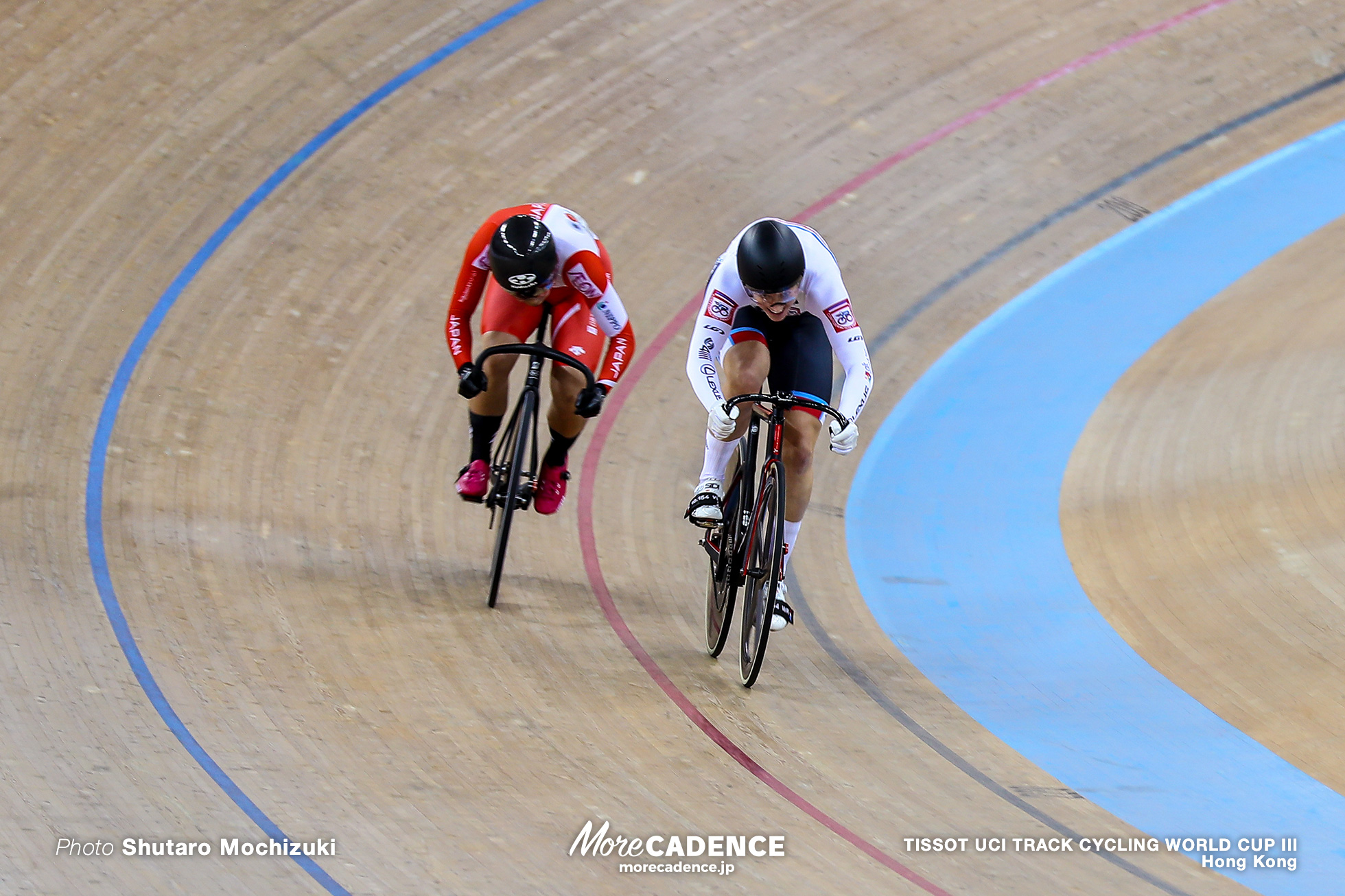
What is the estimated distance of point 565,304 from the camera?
4.03 meters

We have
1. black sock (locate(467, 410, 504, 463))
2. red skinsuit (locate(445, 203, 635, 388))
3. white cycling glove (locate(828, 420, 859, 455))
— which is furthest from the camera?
black sock (locate(467, 410, 504, 463))

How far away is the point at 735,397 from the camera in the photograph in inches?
135

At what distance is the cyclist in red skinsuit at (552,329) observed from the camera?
380 centimetres

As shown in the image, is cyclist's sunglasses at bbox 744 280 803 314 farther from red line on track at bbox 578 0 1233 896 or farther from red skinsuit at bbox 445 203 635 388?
red line on track at bbox 578 0 1233 896

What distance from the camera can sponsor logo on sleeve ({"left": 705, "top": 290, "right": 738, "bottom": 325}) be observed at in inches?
143

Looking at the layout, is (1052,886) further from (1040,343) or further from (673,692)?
(1040,343)

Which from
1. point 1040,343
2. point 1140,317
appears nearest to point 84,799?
point 1040,343

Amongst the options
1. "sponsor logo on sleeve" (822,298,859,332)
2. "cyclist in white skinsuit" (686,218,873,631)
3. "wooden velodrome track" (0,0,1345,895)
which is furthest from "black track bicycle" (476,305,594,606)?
"sponsor logo on sleeve" (822,298,859,332)

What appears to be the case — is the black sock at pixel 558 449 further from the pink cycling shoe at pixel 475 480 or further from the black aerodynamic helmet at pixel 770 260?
the black aerodynamic helmet at pixel 770 260

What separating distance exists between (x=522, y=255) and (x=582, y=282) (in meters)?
0.37

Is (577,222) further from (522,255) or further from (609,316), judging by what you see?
(522,255)

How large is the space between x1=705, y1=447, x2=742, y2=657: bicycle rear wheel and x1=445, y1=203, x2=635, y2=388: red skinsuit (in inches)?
20.6

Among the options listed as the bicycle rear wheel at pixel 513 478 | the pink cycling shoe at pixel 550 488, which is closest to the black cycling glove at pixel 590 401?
the bicycle rear wheel at pixel 513 478

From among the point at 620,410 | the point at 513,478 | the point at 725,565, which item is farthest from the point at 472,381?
the point at 620,410
